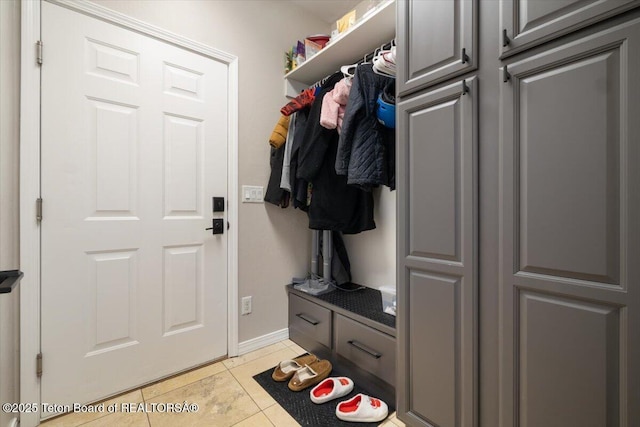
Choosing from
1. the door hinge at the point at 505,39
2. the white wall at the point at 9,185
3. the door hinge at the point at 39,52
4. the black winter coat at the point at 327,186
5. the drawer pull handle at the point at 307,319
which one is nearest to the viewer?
the door hinge at the point at 505,39

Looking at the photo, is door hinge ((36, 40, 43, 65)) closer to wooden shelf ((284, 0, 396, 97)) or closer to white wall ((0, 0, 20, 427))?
white wall ((0, 0, 20, 427))

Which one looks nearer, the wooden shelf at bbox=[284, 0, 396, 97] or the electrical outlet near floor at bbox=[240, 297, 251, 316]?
the wooden shelf at bbox=[284, 0, 396, 97]

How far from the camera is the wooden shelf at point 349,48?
61.6 inches

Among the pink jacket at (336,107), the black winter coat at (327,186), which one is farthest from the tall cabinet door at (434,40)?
the black winter coat at (327,186)

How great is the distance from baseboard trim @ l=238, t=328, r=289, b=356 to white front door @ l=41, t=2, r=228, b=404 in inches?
5.1

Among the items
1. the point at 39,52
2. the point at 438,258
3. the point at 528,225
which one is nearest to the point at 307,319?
the point at 438,258

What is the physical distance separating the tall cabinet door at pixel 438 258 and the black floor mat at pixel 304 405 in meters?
0.34

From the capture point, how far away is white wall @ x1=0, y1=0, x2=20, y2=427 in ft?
3.97

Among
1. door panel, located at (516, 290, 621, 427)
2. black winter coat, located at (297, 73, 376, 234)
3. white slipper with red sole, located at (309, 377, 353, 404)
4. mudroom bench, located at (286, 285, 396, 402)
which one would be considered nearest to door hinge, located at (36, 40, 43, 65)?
black winter coat, located at (297, 73, 376, 234)

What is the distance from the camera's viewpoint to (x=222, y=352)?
1.91 m

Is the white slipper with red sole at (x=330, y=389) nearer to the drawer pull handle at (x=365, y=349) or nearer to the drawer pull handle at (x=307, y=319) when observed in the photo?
the drawer pull handle at (x=365, y=349)

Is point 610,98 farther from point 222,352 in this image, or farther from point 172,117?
point 222,352

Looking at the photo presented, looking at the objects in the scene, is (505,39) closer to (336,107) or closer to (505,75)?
(505,75)

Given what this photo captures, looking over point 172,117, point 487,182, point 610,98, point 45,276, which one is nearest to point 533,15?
point 610,98
